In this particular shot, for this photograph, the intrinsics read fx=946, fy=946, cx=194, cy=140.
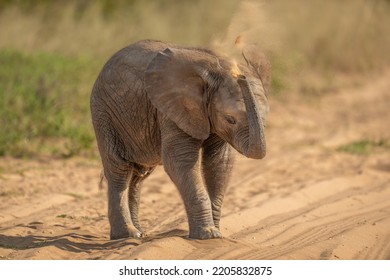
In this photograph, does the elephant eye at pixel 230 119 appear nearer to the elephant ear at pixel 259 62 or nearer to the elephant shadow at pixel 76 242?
the elephant ear at pixel 259 62

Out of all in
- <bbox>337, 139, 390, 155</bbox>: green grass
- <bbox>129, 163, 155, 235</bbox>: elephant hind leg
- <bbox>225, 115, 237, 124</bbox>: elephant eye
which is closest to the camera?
<bbox>225, 115, 237, 124</bbox>: elephant eye

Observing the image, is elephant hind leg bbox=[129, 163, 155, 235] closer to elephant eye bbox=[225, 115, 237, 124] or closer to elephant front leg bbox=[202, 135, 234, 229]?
elephant front leg bbox=[202, 135, 234, 229]

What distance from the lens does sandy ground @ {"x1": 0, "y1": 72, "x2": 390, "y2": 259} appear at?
25.7 ft


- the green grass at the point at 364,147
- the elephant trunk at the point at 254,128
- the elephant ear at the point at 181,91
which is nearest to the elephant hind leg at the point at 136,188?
the elephant ear at the point at 181,91

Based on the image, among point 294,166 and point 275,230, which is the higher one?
point 294,166

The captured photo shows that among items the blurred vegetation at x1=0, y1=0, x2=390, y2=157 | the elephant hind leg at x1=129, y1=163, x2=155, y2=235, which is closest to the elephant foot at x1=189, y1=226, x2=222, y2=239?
the elephant hind leg at x1=129, y1=163, x2=155, y2=235

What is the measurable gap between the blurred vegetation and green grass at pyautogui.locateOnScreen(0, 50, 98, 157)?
0.05 feet

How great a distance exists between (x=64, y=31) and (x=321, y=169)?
7.90m

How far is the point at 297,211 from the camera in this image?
1023 cm

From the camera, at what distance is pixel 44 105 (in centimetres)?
1401

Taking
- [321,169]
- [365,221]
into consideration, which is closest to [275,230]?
[365,221]

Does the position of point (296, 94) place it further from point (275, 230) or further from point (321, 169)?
point (275, 230)

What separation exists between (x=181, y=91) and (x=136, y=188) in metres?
1.71

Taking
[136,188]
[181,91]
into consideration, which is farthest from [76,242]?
[181,91]
